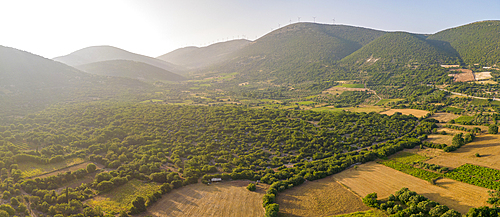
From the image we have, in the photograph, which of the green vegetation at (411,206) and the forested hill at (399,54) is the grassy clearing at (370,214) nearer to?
the green vegetation at (411,206)

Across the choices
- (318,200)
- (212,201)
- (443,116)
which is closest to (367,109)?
(443,116)

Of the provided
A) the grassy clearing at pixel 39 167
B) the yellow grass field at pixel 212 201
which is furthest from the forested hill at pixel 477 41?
the grassy clearing at pixel 39 167

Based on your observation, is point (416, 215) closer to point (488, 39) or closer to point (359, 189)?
point (359, 189)

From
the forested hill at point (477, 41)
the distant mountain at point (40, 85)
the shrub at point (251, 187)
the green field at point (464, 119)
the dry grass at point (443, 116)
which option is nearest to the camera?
the shrub at point (251, 187)

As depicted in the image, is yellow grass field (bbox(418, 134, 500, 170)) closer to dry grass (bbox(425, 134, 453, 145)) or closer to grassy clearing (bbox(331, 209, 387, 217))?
dry grass (bbox(425, 134, 453, 145))

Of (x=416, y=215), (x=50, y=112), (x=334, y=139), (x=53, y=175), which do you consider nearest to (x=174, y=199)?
(x=53, y=175)

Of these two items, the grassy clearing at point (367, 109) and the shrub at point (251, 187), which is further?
the grassy clearing at point (367, 109)

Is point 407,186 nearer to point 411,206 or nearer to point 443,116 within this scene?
point 411,206

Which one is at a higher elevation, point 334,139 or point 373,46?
point 373,46
